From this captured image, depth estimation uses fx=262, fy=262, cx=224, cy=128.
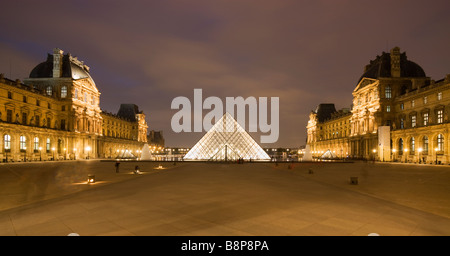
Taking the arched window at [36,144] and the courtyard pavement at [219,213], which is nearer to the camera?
the courtyard pavement at [219,213]

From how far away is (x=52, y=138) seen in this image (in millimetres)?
44594

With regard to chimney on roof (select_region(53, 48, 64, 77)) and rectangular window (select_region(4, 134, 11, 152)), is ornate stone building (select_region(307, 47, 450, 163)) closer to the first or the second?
rectangular window (select_region(4, 134, 11, 152))

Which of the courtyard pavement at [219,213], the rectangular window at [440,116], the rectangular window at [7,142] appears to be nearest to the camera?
the courtyard pavement at [219,213]

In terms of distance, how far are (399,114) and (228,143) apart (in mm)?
30682

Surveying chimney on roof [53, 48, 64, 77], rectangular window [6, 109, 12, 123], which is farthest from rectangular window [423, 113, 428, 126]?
chimney on roof [53, 48, 64, 77]

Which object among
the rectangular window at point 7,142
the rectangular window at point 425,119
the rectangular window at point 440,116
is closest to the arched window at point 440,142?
the rectangular window at point 440,116

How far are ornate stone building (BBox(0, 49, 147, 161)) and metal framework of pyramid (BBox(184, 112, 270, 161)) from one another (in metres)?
22.3

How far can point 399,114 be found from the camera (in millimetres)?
46219

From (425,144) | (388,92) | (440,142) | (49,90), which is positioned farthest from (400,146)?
(49,90)

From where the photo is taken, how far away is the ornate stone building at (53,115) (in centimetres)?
3669

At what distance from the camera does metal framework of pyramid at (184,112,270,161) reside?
155 feet

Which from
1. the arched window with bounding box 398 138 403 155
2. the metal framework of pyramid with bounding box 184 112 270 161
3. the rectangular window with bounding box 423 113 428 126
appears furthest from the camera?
the metal framework of pyramid with bounding box 184 112 270 161

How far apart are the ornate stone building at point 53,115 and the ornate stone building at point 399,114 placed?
54324mm

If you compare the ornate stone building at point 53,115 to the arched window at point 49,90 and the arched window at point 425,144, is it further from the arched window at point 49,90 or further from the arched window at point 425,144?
the arched window at point 425,144
